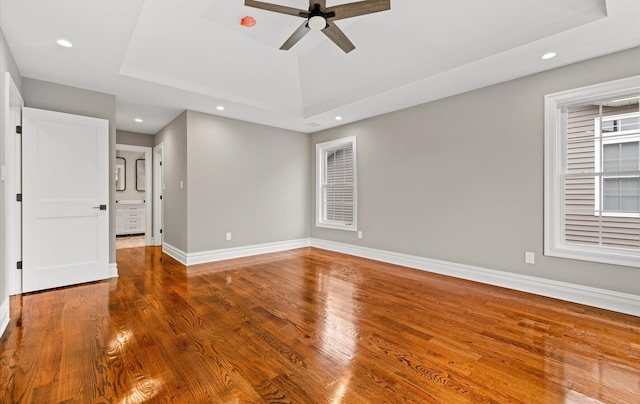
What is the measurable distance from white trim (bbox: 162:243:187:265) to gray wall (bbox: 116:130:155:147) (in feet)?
7.80

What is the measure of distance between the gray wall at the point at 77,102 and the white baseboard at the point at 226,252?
101 centimetres

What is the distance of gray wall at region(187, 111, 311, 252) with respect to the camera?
467 cm

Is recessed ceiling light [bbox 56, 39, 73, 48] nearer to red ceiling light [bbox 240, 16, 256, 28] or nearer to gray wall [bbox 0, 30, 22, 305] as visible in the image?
gray wall [bbox 0, 30, 22, 305]

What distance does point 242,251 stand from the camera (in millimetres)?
5129

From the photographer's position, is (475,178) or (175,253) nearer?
(475,178)

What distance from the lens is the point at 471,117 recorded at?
375cm

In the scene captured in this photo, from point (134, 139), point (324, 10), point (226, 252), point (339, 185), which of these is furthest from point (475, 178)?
point (134, 139)

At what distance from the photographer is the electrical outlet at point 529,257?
3.24 meters

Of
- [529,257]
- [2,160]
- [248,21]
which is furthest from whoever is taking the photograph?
[529,257]

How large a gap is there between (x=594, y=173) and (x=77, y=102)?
6.18 meters

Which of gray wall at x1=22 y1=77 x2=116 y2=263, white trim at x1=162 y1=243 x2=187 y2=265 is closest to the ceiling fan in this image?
gray wall at x1=22 y1=77 x2=116 y2=263

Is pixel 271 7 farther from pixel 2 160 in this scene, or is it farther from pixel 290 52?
pixel 2 160

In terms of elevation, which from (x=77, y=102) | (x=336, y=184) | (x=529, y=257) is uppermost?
(x=77, y=102)

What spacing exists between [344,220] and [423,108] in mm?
2555
